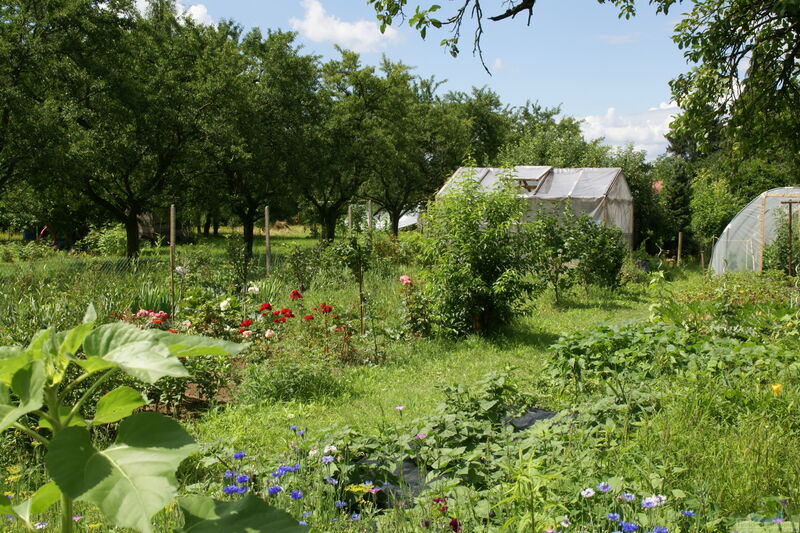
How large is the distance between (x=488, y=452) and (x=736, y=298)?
234 inches

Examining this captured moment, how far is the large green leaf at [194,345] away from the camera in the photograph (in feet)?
2.49

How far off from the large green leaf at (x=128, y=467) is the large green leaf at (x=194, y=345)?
0.09 m

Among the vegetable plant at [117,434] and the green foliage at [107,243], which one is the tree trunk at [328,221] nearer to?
the green foliage at [107,243]

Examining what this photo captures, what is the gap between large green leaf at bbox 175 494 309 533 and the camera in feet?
2.76

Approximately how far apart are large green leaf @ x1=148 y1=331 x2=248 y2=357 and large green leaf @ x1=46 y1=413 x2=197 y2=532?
89mm

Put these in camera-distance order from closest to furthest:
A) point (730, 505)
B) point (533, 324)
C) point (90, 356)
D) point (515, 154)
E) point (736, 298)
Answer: point (90, 356), point (730, 505), point (736, 298), point (533, 324), point (515, 154)

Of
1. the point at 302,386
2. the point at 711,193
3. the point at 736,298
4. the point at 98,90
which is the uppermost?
the point at 98,90

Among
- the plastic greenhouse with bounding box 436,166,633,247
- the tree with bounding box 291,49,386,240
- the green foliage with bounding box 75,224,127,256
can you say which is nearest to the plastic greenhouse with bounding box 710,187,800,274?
the plastic greenhouse with bounding box 436,166,633,247

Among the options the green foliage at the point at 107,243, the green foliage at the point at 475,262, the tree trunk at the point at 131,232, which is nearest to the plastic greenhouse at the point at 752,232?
the green foliage at the point at 475,262

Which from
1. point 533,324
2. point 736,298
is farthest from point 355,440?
point 533,324

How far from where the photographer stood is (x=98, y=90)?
16.3 m

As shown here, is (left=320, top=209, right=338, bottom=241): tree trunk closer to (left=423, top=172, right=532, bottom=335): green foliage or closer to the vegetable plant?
(left=423, top=172, right=532, bottom=335): green foliage

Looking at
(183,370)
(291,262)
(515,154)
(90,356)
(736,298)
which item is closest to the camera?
(183,370)

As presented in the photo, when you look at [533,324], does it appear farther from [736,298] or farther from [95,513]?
[95,513]
